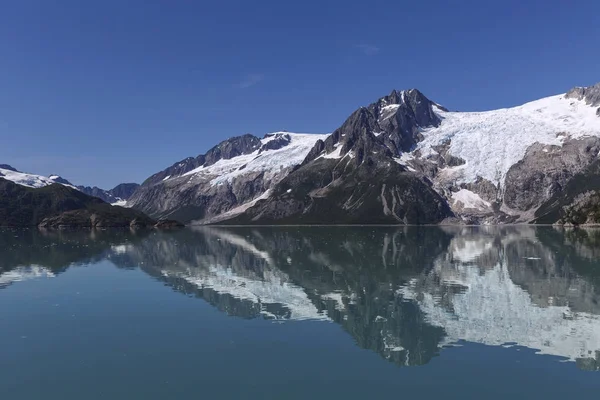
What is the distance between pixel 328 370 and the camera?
95.8 ft

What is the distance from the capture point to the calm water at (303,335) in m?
26.5

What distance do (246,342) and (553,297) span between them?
3847cm

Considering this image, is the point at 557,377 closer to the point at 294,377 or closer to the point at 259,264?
the point at 294,377

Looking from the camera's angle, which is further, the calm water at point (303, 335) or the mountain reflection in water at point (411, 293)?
the mountain reflection in water at point (411, 293)

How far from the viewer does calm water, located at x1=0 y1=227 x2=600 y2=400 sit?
26.5m

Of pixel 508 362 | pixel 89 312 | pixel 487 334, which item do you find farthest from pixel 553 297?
pixel 89 312

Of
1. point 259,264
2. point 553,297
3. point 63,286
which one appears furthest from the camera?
point 259,264

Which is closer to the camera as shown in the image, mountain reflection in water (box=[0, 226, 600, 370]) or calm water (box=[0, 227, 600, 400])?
calm water (box=[0, 227, 600, 400])

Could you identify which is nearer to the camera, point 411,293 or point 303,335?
point 303,335

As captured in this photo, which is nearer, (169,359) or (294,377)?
(294,377)

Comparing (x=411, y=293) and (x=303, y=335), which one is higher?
(x=411, y=293)

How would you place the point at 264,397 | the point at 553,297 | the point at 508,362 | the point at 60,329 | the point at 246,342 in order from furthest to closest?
the point at 553,297 → the point at 60,329 → the point at 246,342 → the point at 508,362 → the point at 264,397

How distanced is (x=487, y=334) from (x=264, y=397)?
72.9 feet

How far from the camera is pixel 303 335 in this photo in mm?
37688
